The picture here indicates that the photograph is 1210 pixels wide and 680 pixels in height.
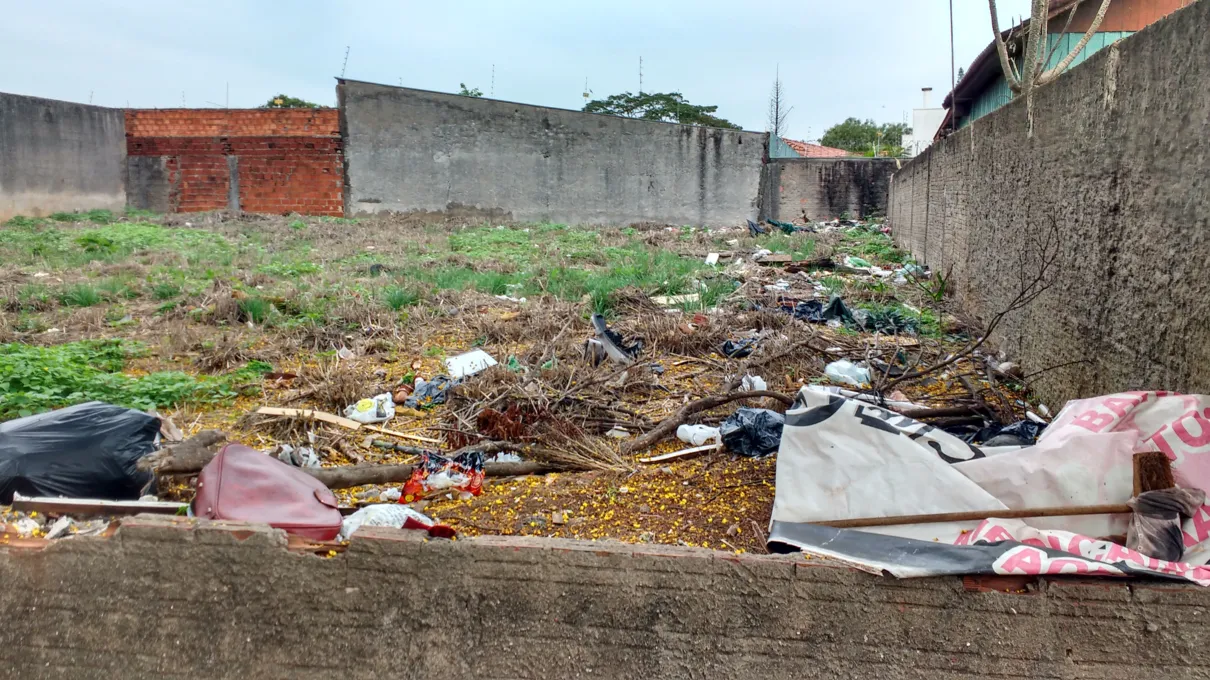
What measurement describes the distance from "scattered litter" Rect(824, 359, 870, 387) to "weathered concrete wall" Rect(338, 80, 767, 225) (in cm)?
1335

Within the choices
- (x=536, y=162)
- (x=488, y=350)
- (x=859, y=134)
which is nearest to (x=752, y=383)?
(x=488, y=350)

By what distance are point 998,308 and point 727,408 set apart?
2282mm

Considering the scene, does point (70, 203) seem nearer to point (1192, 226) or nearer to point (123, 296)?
point (123, 296)

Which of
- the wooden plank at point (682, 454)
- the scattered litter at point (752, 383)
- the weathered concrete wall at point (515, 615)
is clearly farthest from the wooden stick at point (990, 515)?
the scattered litter at point (752, 383)

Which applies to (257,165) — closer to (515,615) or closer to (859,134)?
(515,615)

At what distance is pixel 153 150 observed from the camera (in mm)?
15195

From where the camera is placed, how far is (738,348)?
15.4 ft

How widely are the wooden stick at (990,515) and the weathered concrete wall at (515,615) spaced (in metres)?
0.25

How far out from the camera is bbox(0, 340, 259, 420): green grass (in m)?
3.53

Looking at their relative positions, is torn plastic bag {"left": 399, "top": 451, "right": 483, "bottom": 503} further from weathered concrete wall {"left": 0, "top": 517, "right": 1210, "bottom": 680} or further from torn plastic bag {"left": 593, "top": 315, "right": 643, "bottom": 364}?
torn plastic bag {"left": 593, "top": 315, "right": 643, "bottom": 364}

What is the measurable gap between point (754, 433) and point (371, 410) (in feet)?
6.41

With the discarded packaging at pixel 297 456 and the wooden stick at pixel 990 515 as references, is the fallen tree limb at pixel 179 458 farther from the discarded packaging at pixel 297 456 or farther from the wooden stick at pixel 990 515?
the wooden stick at pixel 990 515

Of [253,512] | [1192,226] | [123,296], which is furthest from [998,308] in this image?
[123,296]

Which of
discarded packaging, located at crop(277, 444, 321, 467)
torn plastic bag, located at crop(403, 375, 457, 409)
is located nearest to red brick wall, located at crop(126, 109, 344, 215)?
torn plastic bag, located at crop(403, 375, 457, 409)
